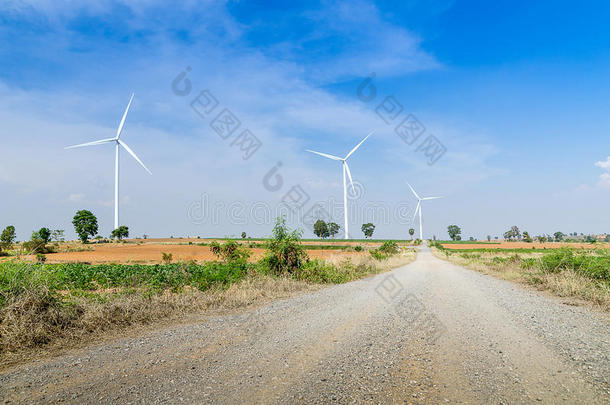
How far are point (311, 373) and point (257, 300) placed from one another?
23.6 ft

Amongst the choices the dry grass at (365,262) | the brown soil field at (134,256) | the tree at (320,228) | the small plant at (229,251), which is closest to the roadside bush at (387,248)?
the brown soil field at (134,256)

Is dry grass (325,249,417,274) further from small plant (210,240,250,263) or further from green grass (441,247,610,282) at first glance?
green grass (441,247,610,282)

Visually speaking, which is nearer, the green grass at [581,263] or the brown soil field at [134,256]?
the green grass at [581,263]

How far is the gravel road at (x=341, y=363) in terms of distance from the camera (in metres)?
4.54

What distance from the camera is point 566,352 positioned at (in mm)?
6234

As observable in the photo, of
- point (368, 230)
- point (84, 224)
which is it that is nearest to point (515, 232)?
point (368, 230)

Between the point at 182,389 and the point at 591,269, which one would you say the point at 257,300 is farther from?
the point at 591,269

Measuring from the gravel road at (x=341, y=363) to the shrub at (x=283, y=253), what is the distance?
27.3 feet

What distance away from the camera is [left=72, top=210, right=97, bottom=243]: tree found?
97.3 m

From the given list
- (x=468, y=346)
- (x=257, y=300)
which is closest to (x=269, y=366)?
(x=468, y=346)

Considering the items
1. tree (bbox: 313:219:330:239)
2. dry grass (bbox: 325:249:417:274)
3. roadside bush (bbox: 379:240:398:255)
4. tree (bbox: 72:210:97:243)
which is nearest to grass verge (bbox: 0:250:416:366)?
dry grass (bbox: 325:249:417:274)

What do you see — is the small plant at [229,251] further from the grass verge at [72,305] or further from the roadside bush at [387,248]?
the roadside bush at [387,248]

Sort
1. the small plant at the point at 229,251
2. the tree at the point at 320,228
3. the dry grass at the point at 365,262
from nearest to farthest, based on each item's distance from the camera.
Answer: the small plant at the point at 229,251 → the dry grass at the point at 365,262 → the tree at the point at 320,228

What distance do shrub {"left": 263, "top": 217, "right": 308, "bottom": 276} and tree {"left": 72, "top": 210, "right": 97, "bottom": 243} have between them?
3759 inches
